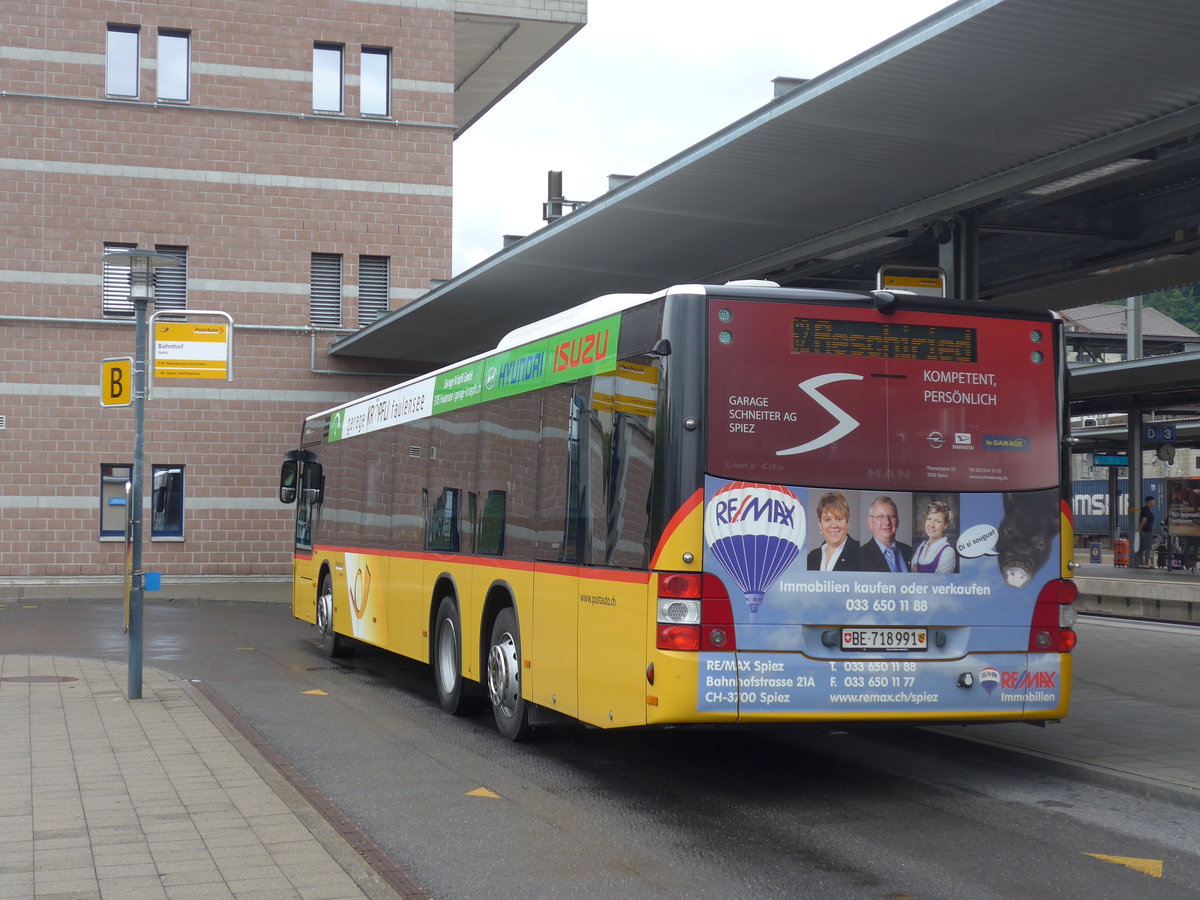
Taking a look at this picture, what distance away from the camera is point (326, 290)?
32219 millimetres

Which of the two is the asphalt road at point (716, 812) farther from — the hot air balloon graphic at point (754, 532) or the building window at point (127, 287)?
the building window at point (127, 287)

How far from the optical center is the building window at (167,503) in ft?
102

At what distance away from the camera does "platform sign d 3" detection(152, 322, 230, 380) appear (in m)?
13.0

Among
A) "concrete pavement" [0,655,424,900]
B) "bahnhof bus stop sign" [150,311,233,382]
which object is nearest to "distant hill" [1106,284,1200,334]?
"bahnhof bus stop sign" [150,311,233,382]

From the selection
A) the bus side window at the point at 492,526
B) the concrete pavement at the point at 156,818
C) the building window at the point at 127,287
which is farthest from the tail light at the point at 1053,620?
the building window at the point at 127,287

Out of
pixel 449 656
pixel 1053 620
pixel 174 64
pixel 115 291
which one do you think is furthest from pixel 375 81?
pixel 1053 620

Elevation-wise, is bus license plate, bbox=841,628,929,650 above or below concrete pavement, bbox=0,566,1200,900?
above

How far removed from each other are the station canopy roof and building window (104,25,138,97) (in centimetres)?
1381

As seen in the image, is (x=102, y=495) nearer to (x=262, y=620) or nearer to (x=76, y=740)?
(x=262, y=620)

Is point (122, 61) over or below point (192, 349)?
over

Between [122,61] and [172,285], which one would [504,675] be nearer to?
[172,285]

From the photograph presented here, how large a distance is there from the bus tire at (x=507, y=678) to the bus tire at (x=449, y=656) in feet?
3.26

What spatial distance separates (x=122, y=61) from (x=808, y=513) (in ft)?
89.5

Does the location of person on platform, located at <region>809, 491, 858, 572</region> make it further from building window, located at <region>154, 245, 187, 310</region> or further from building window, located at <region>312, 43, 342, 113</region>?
building window, located at <region>312, 43, 342, 113</region>
